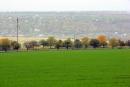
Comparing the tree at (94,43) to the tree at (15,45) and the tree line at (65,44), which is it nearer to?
the tree line at (65,44)

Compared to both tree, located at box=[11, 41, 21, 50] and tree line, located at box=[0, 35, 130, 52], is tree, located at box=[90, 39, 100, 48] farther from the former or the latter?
tree, located at box=[11, 41, 21, 50]

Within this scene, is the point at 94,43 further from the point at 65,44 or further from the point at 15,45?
the point at 15,45

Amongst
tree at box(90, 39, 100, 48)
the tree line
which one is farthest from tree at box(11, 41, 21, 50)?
tree at box(90, 39, 100, 48)

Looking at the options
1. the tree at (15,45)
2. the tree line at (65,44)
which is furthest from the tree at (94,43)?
the tree at (15,45)

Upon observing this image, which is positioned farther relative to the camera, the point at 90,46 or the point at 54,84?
the point at 90,46

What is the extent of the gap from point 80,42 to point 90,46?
10.1 feet

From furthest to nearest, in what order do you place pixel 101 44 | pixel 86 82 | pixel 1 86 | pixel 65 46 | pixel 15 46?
pixel 101 44 < pixel 65 46 < pixel 15 46 < pixel 86 82 < pixel 1 86

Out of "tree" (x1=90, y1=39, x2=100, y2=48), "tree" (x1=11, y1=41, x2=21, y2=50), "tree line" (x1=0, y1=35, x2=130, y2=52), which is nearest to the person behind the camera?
"tree" (x1=11, y1=41, x2=21, y2=50)

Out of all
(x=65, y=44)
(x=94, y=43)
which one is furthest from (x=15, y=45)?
(x=94, y=43)

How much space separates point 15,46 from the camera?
11519cm

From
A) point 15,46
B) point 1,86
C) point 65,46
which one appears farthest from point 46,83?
point 65,46

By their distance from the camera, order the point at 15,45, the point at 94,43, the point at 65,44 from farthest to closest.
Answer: the point at 94,43, the point at 65,44, the point at 15,45

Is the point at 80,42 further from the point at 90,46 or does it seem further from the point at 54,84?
the point at 54,84

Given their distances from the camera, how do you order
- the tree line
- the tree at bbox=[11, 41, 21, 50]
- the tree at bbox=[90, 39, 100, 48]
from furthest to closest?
the tree at bbox=[90, 39, 100, 48] → the tree line → the tree at bbox=[11, 41, 21, 50]
